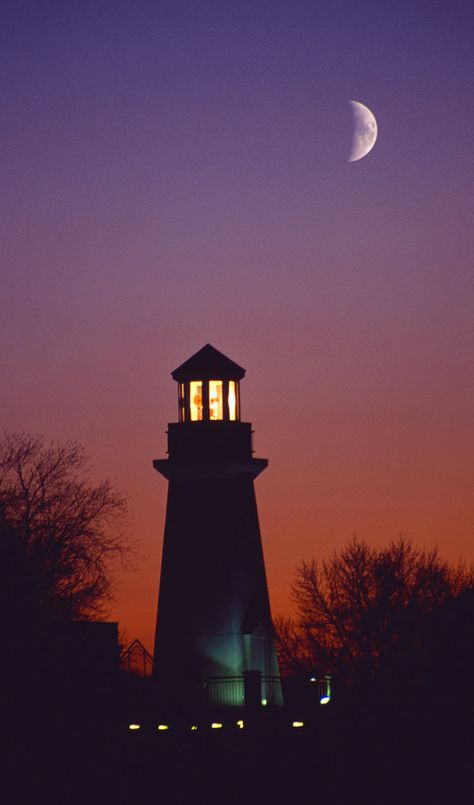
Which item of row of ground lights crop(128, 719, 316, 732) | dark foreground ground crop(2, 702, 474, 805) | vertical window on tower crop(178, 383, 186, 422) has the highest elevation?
vertical window on tower crop(178, 383, 186, 422)

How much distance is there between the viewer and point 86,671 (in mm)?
49688

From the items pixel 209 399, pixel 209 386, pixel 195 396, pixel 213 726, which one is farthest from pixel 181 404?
pixel 213 726

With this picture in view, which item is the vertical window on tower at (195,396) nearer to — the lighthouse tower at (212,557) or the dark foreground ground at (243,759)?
the lighthouse tower at (212,557)

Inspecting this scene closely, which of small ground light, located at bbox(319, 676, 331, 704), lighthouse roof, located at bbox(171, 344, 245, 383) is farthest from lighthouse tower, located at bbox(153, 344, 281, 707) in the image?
small ground light, located at bbox(319, 676, 331, 704)

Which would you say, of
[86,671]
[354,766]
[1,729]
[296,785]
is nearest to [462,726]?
[354,766]

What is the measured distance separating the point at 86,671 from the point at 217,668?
345 inches

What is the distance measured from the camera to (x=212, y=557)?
58.3m

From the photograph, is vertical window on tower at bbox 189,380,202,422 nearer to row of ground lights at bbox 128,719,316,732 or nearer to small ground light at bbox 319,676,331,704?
row of ground lights at bbox 128,719,316,732

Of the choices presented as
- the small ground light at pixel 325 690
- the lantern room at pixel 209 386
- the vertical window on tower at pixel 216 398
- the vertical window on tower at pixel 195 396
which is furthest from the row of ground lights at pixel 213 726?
the vertical window on tower at pixel 195 396

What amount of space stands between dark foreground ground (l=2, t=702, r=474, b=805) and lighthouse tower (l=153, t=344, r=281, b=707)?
1681mm

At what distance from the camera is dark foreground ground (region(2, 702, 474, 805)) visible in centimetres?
4616

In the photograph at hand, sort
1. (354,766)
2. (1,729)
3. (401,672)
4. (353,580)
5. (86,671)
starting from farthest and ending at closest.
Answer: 1. (353,580)
2. (401,672)
3. (354,766)
4. (86,671)
5. (1,729)

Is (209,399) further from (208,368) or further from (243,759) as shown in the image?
(243,759)

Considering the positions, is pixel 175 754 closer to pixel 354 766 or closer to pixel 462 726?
pixel 354 766
